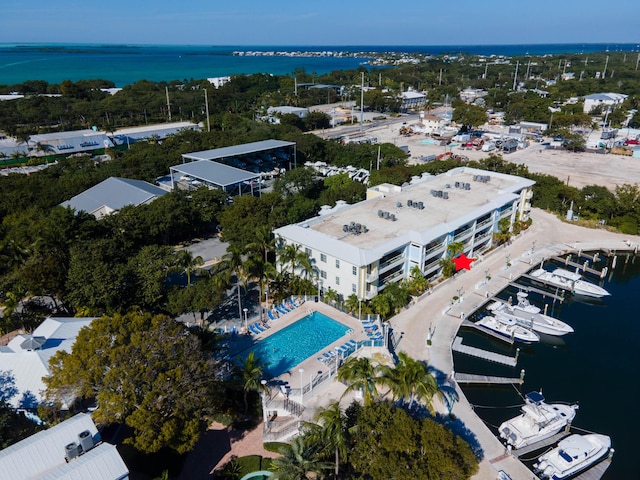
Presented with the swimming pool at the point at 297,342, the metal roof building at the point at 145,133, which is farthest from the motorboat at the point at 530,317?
the metal roof building at the point at 145,133

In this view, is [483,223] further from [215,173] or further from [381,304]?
[215,173]

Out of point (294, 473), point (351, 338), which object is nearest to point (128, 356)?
point (294, 473)

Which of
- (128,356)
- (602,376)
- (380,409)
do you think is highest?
(128,356)

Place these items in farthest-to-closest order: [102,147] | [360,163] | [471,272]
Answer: [102,147] → [360,163] → [471,272]

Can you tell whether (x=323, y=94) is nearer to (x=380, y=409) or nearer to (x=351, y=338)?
(x=351, y=338)

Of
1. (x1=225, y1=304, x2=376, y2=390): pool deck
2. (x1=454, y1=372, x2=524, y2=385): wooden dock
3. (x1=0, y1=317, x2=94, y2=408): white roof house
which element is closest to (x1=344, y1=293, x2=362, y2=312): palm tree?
(x1=225, y1=304, x2=376, y2=390): pool deck
